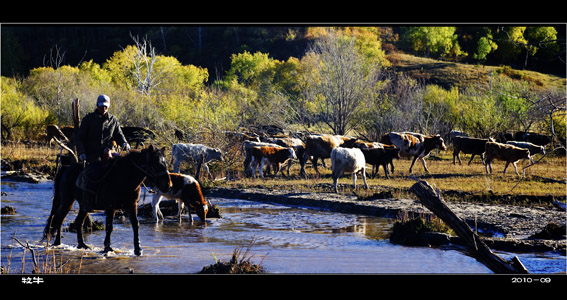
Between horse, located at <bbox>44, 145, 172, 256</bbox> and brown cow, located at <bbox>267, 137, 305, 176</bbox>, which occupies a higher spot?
brown cow, located at <bbox>267, 137, 305, 176</bbox>

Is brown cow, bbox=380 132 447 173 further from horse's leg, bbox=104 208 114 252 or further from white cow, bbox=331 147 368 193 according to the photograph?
horse's leg, bbox=104 208 114 252

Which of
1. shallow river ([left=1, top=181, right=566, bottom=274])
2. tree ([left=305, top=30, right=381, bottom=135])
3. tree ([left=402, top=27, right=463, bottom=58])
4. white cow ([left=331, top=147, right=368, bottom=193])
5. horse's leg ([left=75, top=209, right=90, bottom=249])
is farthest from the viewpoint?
tree ([left=402, top=27, right=463, bottom=58])

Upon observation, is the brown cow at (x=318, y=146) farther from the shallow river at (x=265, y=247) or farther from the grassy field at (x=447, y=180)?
the shallow river at (x=265, y=247)

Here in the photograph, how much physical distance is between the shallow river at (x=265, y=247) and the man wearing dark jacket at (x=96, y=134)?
1.65 metres

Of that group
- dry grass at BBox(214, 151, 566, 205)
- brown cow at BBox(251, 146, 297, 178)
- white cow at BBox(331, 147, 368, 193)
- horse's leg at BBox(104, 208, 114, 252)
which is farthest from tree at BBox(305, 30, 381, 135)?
horse's leg at BBox(104, 208, 114, 252)

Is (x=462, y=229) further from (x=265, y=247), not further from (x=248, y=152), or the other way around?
(x=248, y=152)

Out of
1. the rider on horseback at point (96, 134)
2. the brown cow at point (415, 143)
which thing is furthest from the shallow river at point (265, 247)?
the brown cow at point (415, 143)

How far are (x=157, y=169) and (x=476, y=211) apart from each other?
896 centimetres

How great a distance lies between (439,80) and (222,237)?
242ft

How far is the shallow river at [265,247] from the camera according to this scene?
10461 mm

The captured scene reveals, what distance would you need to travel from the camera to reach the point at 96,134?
35.8ft

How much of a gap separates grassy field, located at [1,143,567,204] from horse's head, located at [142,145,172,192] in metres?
7.45

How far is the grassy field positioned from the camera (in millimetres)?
19125

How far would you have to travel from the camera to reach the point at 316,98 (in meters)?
35.6
